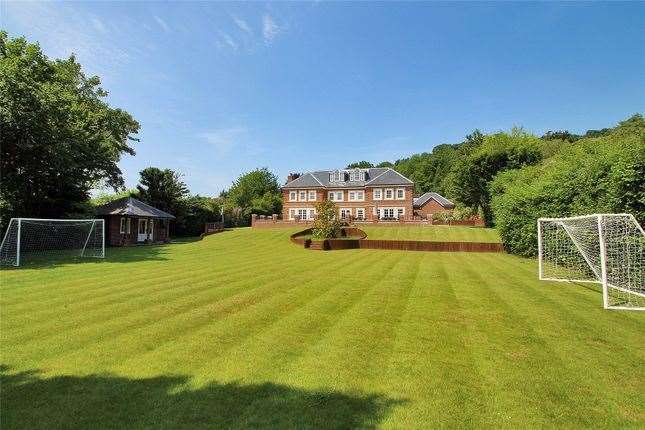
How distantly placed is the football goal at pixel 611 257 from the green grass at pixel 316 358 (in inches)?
39.1

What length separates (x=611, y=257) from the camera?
1265cm

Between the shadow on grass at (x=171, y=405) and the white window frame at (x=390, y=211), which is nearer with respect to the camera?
the shadow on grass at (x=171, y=405)

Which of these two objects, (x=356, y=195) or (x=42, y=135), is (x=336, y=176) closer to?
(x=356, y=195)

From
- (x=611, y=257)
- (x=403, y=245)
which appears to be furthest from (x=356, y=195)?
(x=611, y=257)

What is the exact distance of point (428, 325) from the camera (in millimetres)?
7723

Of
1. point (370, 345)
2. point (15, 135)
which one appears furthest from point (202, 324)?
point (15, 135)

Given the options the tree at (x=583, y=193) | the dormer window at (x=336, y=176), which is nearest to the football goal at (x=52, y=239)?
the tree at (x=583, y=193)

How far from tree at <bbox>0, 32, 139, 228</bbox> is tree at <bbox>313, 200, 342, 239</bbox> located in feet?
60.5

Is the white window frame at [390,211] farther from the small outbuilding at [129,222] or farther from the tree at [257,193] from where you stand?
the small outbuilding at [129,222]

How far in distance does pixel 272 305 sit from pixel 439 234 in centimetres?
2997

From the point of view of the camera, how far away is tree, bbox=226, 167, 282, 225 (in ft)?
236

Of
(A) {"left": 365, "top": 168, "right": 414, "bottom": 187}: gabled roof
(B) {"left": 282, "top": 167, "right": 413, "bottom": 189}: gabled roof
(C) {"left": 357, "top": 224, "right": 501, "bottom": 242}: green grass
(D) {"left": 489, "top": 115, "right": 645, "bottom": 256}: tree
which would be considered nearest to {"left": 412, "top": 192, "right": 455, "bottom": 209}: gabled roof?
(B) {"left": 282, "top": 167, "right": 413, "bottom": 189}: gabled roof

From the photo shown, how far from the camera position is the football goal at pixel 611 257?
1023cm

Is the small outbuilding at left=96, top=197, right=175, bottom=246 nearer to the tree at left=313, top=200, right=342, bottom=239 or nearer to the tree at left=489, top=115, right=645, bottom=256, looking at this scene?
the tree at left=313, top=200, right=342, bottom=239
